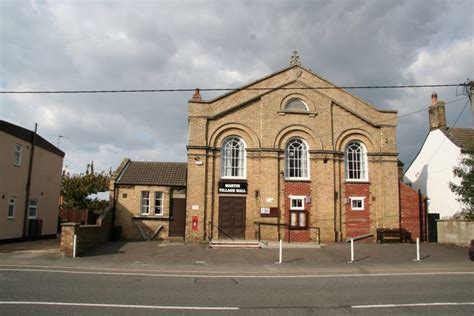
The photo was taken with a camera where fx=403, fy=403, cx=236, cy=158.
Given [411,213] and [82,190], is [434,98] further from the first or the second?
[82,190]

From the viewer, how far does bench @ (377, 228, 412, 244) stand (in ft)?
74.4

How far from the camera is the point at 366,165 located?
24031mm

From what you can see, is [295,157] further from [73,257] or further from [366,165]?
[73,257]

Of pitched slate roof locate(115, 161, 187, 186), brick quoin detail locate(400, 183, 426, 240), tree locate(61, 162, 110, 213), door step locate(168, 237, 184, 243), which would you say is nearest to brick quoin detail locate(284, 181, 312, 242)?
brick quoin detail locate(400, 183, 426, 240)

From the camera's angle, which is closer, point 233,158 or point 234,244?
point 234,244

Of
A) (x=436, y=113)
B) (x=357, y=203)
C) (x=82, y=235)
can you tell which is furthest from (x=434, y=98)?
(x=82, y=235)

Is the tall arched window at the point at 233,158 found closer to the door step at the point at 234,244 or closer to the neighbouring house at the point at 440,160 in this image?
the door step at the point at 234,244

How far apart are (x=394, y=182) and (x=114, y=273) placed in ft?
56.5

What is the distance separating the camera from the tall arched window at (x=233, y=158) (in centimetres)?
2298

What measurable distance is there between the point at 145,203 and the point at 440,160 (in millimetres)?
19912

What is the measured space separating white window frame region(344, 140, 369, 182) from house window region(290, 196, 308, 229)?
11.0 ft

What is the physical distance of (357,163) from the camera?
24.2m

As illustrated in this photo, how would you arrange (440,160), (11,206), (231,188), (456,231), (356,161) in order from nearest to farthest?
(456,231) → (231,188) → (11,206) → (356,161) → (440,160)

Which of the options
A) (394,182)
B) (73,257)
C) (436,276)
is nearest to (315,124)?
(394,182)
